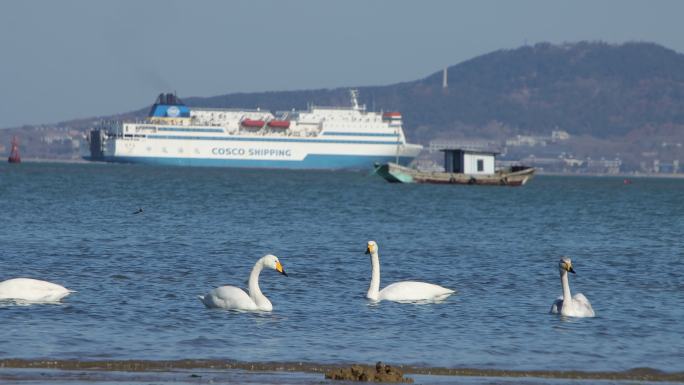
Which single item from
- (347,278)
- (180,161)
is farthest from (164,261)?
(180,161)

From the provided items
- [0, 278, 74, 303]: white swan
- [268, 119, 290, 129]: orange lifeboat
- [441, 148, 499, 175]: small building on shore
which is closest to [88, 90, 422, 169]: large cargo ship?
[268, 119, 290, 129]: orange lifeboat

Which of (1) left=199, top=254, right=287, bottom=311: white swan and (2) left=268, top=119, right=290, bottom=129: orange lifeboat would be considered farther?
(2) left=268, top=119, right=290, bottom=129: orange lifeboat

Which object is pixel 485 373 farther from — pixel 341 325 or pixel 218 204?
pixel 218 204

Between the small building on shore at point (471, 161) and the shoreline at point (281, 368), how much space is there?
82251 millimetres

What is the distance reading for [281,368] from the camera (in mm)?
11922

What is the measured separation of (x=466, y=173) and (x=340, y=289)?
7533 cm

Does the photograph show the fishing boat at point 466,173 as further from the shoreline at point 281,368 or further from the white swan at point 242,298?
the shoreline at point 281,368

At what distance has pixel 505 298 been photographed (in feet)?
60.7

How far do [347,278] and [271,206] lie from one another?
3016 centimetres

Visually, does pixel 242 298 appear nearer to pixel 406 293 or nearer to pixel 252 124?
pixel 406 293

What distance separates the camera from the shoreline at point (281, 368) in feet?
38.4

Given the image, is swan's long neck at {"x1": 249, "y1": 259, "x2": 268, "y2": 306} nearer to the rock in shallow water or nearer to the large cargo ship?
the rock in shallow water

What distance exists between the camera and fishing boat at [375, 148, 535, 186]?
92.1 m

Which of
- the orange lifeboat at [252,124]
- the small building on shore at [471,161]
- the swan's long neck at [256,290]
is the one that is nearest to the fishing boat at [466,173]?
the small building on shore at [471,161]
